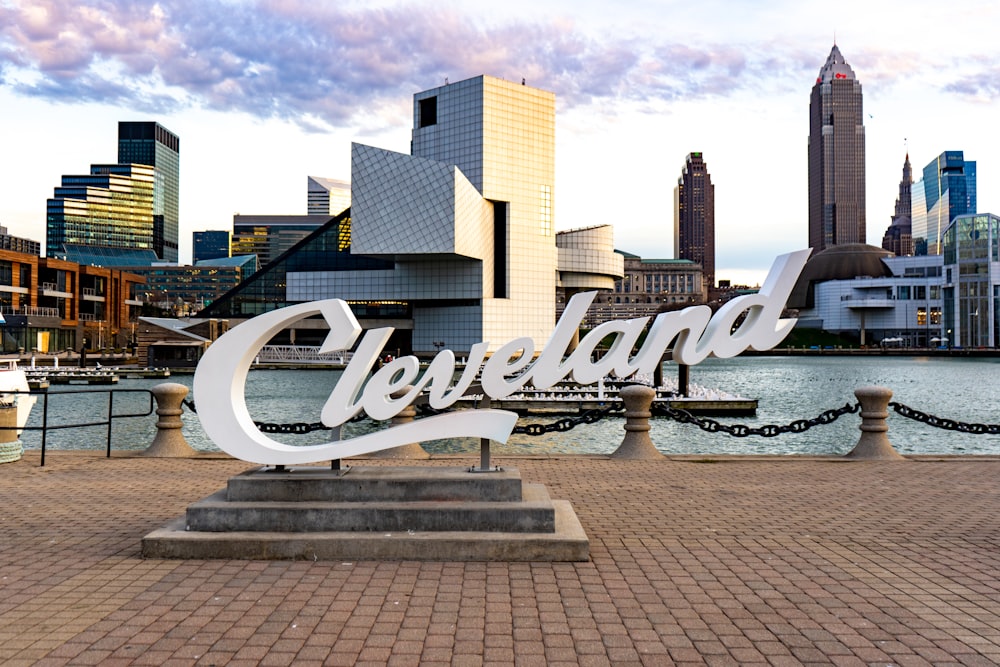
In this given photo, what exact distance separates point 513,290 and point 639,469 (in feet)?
277

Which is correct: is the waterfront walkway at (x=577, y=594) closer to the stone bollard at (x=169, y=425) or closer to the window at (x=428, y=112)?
the stone bollard at (x=169, y=425)

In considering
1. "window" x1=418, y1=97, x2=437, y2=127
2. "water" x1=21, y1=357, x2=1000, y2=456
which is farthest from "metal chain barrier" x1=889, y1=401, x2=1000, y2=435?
"window" x1=418, y1=97, x2=437, y2=127

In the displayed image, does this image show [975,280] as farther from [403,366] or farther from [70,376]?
[403,366]

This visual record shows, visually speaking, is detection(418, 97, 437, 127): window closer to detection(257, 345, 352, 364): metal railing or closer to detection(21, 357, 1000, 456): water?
detection(257, 345, 352, 364): metal railing

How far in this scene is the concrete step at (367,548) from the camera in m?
8.04

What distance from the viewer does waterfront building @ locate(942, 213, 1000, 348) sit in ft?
415

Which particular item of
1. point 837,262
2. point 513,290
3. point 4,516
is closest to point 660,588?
point 4,516

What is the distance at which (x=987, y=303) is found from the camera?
128000mm

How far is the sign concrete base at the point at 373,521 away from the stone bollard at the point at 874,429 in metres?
9.26

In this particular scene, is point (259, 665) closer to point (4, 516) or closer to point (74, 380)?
point (4, 516)

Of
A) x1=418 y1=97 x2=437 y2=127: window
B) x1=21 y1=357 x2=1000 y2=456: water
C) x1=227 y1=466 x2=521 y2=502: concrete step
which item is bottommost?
x1=21 y1=357 x2=1000 y2=456: water

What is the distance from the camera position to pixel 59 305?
97.1 m

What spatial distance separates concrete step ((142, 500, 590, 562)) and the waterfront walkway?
15cm

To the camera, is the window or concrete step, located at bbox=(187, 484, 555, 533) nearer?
concrete step, located at bbox=(187, 484, 555, 533)
